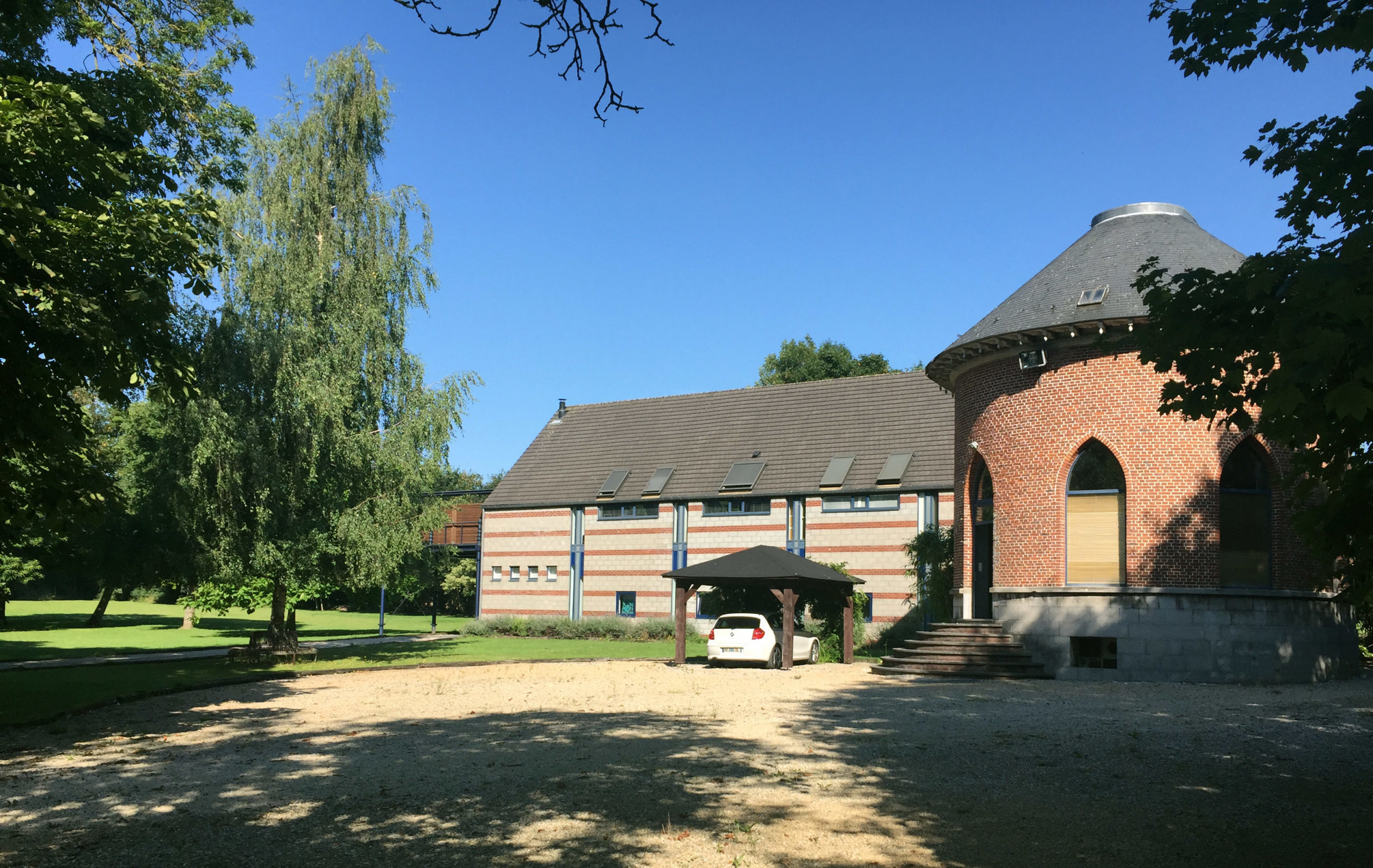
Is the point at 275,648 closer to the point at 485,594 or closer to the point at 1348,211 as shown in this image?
the point at 485,594

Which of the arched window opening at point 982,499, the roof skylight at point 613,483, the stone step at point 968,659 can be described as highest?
the roof skylight at point 613,483

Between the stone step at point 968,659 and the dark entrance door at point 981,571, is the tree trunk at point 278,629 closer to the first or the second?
the stone step at point 968,659

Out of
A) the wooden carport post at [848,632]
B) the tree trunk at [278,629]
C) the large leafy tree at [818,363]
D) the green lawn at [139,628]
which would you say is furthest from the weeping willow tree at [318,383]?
the large leafy tree at [818,363]

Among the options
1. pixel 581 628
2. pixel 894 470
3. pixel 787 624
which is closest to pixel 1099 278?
A: pixel 787 624

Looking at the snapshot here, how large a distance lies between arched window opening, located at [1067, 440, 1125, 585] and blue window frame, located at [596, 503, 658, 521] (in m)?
19.6

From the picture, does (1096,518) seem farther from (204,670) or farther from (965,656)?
(204,670)

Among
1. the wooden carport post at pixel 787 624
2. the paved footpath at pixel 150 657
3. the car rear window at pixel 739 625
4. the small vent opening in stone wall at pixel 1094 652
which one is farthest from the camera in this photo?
the wooden carport post at pixel 787 624

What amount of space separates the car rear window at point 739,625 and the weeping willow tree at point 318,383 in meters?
7.25

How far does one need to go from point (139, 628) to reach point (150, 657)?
660 inches

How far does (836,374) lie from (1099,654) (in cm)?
3924

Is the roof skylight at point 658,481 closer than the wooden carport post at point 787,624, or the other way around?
the wooden carport post at point 787,624

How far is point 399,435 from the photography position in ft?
78.5

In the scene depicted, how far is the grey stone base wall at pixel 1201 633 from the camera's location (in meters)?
19.4

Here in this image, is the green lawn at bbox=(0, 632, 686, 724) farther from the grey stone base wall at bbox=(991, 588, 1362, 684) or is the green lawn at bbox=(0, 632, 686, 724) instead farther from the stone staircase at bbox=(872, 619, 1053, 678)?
the grey stone base wall at bbox=(991, 588, 1362, 684)
